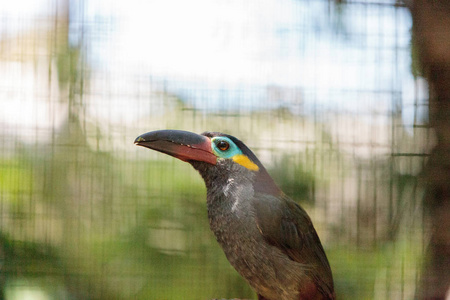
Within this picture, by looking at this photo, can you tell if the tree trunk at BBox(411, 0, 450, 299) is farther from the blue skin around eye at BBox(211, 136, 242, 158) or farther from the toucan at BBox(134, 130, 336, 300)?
the blue skin around eye at BBox(211, 136, 242, 158)

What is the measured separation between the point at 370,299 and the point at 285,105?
5.42 feet

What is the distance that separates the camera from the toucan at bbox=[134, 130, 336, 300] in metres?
1.80

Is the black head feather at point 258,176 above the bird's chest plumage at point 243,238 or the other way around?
above

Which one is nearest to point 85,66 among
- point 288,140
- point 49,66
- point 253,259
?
point 49,66

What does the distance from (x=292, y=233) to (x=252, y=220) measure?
236 mm

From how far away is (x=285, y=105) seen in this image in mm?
3357

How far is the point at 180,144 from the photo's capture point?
1.86m

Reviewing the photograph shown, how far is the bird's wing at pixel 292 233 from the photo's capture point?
72.7 inches

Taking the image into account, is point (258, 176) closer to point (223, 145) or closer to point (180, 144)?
point (223, 145)

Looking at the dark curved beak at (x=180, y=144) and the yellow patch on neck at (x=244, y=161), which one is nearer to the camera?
the dark curved beak at (x=180, y=144)

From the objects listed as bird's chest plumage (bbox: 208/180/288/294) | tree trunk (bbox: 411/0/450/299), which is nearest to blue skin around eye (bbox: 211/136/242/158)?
bird's chest plumage (bbox: 208/180/288/294)

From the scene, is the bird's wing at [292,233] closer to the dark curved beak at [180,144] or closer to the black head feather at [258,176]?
the black head feather at [258,176]

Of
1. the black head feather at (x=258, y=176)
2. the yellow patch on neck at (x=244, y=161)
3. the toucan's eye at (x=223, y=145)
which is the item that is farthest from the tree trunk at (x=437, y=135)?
the toucan's eye at (x=223, y=145)

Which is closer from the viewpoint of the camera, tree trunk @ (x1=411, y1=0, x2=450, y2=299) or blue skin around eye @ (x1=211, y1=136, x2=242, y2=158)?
blue skin around eye @ (x1=211, y1=136, x2=242, y2=158)
